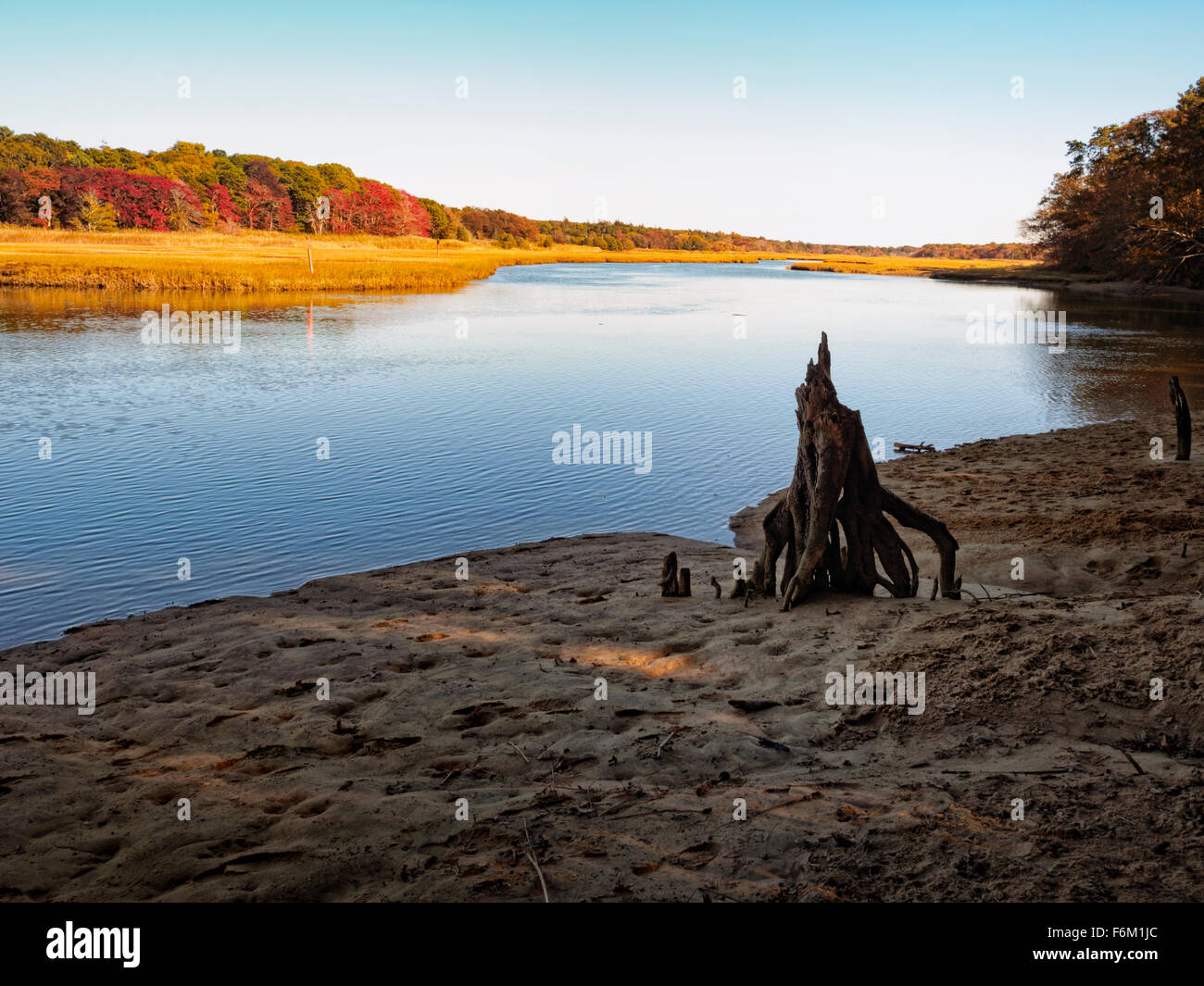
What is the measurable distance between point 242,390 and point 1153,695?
27288 mm

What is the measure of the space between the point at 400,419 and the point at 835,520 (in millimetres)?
17256

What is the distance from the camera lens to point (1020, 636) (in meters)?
7.68

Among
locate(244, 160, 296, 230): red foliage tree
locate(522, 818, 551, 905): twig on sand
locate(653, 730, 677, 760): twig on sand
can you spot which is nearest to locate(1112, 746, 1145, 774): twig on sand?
locate(653, 730, 677, 760): twig on sand

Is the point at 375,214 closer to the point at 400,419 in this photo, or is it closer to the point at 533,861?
the point at 400,419

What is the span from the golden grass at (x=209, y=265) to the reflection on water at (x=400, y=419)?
469 cm

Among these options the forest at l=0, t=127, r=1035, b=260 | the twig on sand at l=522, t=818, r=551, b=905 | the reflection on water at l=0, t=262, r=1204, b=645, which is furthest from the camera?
the forest at l=0, t=127, r=1035, b=260

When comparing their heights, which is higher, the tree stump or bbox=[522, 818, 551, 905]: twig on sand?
the tree stump

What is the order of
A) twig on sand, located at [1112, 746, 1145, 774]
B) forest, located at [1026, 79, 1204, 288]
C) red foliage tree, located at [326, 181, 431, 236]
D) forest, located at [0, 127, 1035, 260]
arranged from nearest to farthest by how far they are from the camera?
twig on sand, located at [1112, 746, 1145, 774]
forest, located at [1026, 79, 1204, 288]
forest, located at [0, 127, 1035, 260]
red foliage tree, located at [326, 181, 431, 236]

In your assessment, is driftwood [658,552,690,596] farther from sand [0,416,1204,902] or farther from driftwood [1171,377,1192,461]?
driftwood [1171,377,1192,461]

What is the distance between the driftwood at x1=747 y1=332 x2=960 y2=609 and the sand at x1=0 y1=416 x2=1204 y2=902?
1.37 ft

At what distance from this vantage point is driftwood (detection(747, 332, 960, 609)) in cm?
998

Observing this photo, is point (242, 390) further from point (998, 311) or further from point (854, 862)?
point (998, 311)

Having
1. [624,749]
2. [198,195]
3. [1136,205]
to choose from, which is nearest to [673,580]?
[624,749]
